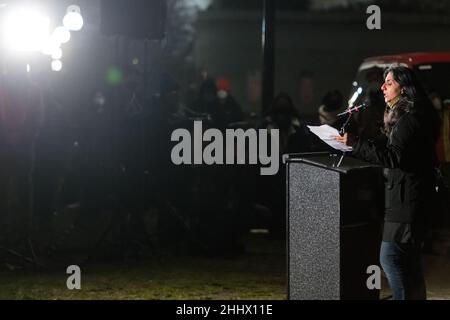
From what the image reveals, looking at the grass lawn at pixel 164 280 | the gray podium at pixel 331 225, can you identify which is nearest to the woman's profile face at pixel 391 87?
the gray podium at pixel 331 225

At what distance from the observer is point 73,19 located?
51.0 ft

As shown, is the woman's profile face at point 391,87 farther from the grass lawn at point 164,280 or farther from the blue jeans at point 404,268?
the grass lawn at point 164,280

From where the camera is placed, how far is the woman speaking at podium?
→ 636cm

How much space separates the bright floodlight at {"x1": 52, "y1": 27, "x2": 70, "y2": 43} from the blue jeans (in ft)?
33.0

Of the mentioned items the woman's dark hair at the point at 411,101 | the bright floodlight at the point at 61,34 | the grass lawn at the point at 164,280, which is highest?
the bright floodlight at the point at 61,34

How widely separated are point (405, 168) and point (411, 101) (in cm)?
41

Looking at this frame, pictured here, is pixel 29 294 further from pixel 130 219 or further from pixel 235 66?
pixel 235 66

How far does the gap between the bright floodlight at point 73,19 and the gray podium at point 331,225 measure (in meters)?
9.15

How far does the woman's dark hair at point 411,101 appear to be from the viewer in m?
6.41

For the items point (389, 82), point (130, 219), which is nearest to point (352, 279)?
point (389, 82)

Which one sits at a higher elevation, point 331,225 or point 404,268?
point 331,225

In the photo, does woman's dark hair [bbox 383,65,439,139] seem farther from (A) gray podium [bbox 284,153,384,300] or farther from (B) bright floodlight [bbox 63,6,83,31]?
(B) bright floodlight [bbox 63,6,83,31]

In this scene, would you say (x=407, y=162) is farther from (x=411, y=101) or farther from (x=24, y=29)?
(x=24, y=29)

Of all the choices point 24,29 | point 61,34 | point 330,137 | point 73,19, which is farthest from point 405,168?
point 61,34
